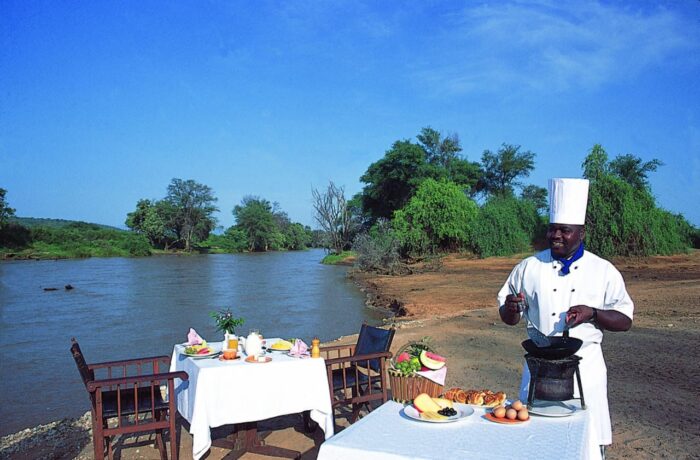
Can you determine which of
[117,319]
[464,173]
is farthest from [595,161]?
[117,319]

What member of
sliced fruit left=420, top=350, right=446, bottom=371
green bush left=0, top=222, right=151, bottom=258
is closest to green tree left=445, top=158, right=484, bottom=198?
green bush left=0, top=222, right=151, bottom=258

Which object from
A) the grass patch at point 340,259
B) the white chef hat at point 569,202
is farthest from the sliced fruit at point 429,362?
the grass patch at point 340,259

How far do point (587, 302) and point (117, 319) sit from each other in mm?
17006

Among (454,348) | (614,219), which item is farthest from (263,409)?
(614,219)

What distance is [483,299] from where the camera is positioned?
17.3 meters

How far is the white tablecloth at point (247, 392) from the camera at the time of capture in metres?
4.22

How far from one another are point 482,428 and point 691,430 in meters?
3.72

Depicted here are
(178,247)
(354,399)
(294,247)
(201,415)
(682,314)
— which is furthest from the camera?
(294,247)

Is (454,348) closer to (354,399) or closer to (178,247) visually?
(354,399)

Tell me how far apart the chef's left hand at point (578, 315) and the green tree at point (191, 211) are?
73.5 meters

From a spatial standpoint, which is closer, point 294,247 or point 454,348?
point 454,348

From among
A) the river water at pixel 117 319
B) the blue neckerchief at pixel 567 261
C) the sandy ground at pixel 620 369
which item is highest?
the blue neckerchief at pixel 567 261

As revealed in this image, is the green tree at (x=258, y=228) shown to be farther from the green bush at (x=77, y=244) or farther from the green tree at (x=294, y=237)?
the green bush at (x=77, y=244)

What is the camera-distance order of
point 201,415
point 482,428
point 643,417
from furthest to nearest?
point 643,417 < point 201,415 < point 482,428
